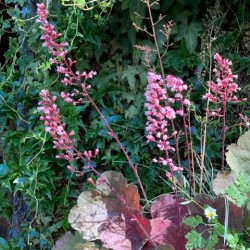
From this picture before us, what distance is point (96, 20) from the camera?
101 inches

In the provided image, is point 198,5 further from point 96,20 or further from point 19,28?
point 19,28

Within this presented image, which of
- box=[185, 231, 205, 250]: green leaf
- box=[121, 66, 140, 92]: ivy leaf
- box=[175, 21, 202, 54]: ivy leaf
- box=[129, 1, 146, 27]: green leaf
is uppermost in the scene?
box=[129, 1, 146, 27]: green leaf

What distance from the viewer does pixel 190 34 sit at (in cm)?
249

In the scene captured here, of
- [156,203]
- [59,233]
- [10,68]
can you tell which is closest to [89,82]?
[10,68]

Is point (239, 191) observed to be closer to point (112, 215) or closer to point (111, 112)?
point (112, 215)

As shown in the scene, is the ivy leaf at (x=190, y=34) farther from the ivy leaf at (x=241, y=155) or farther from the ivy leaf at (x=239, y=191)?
the ivy leaf at (x=239, y=191)

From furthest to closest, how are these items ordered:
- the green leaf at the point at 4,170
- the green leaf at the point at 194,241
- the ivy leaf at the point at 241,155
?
the green leaf at the point at 4,170, the ivy leaf at the point at 241,155, the green leaf at the point at 194,241

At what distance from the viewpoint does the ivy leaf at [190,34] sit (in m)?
2.49

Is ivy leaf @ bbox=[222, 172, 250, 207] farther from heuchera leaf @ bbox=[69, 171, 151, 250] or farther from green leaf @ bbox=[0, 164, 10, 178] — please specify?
green leaf @ bbox=[0, 164, 10, 178]

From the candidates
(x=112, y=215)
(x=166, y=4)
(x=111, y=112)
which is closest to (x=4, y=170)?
(x=111, y=112)

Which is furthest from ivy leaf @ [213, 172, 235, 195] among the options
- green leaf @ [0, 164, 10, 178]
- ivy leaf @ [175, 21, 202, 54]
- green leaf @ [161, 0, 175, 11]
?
green leaf @ [0, 164, 10, 178]

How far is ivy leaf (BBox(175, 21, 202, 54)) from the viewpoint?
2488 millimetres

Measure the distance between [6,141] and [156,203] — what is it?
1.10 meters

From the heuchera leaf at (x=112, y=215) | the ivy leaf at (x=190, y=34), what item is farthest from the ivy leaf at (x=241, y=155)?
the ivy leaf at (x=190, y=34)
